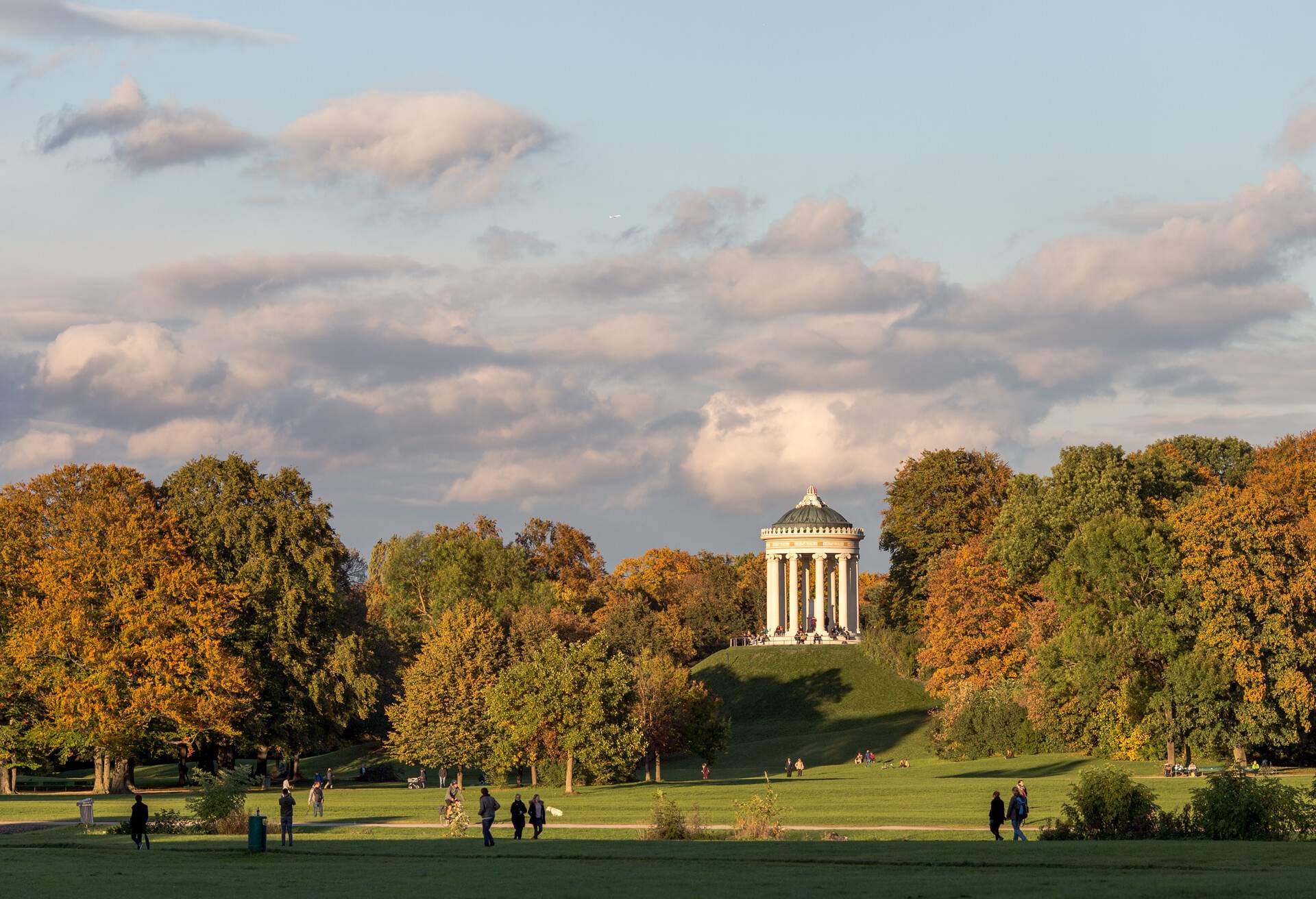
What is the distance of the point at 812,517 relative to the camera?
431 ft

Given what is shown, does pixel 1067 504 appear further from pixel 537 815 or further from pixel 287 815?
pixel 287 815

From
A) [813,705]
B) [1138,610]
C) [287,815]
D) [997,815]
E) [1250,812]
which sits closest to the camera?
[1250,812]

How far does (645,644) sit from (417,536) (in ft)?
68.2

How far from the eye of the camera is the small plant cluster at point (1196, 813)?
34.2 m

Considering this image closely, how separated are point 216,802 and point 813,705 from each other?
6636 centimetres

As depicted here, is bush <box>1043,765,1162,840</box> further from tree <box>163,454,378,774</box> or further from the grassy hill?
the grassy hill

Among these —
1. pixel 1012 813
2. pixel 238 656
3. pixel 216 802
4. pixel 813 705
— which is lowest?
pixel 216 802

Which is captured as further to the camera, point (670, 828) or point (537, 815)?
point (537, 815)

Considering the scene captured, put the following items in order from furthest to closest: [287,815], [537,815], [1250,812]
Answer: [537,815] < [287,815] < [1250,812]

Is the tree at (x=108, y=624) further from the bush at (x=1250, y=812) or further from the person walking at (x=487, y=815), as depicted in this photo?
the bush at (x=1250, y=812)

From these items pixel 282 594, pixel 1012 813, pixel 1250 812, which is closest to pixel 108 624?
pixel 282 594

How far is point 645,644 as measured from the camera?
102562 mm

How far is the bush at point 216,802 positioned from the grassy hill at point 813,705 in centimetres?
4427

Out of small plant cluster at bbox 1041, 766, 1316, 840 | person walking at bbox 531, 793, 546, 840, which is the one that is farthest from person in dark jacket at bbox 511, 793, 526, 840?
small plant cluster at bbox 1041, 766, 1316, 840
